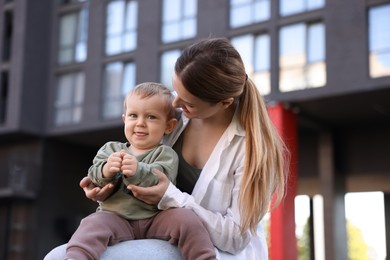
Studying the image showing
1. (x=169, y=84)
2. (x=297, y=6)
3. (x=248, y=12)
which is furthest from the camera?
(x=169, y=84)

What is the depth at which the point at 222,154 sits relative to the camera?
248 cm

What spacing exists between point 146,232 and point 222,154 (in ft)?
1.41

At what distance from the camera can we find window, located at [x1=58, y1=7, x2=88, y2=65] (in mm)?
22141

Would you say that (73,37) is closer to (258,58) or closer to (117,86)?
(117,86)

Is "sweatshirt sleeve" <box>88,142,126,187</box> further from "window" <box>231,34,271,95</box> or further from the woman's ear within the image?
"window" <box>231,34,271,95</box>

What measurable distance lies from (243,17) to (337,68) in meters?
3.33

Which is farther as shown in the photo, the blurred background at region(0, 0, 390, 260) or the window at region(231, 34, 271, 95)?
the window at region(231, 34, 271, 95)

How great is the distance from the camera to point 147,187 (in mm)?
2209

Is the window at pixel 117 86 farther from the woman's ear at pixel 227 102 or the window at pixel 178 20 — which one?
the woman's ear at pixel 227 102

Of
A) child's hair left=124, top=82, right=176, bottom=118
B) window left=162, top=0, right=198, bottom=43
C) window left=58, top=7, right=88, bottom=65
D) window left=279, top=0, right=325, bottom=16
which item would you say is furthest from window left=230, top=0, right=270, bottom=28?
child's hair left=124, top=82, right=176, bottom=118

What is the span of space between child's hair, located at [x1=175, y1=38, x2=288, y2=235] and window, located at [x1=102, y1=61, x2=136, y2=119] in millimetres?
18210

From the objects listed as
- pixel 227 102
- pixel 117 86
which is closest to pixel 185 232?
pixel 227 102

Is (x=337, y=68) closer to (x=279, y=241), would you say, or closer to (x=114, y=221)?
(x=279, y=241)

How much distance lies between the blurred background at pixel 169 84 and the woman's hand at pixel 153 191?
13139mm
